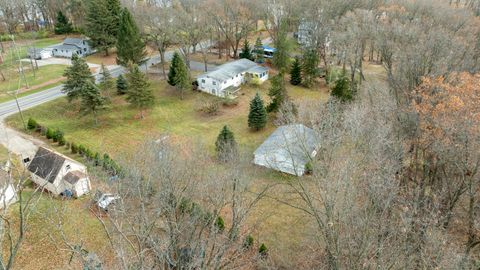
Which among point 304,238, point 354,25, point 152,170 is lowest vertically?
point 304,238

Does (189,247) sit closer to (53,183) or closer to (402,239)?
(402,239)

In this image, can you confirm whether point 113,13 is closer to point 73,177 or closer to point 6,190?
point 73,177

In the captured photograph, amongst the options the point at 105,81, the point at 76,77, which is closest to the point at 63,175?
the point at 76,77

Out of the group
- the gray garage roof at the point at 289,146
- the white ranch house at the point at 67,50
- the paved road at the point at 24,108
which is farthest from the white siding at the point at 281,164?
the white ranch house at the point at 67,50

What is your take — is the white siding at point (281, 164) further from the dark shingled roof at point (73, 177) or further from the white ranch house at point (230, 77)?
the white ranch house at point (230, 77)

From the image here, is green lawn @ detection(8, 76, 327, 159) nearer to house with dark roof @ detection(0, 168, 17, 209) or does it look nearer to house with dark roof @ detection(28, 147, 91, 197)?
house with dark roof @ detection(28, 147, 91, 197)

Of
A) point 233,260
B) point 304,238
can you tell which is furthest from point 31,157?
point 304,238
